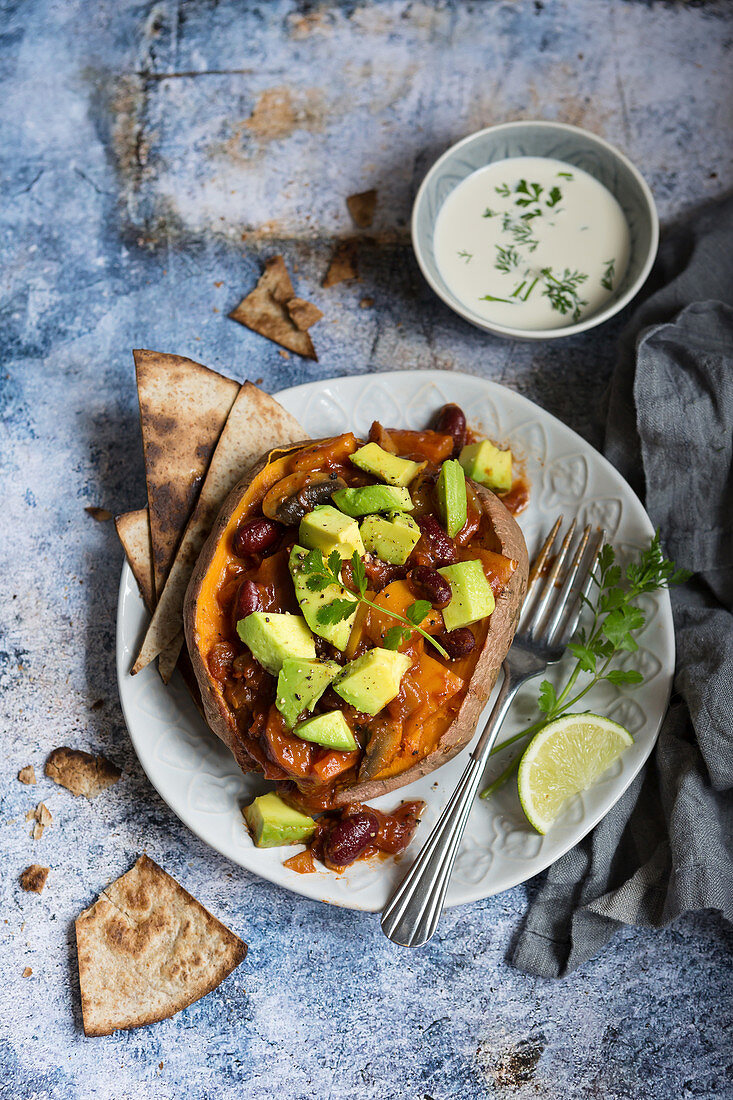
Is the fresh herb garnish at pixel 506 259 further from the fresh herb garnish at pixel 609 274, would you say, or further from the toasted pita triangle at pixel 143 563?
the toasted pita triangle at pixel 143 563

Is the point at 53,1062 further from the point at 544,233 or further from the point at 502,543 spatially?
the point at 544,233

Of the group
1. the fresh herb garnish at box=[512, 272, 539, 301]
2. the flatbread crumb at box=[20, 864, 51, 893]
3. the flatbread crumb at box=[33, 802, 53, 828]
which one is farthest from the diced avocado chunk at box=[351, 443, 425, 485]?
the flatbread crumb at box=[20, 864, 51, 893]

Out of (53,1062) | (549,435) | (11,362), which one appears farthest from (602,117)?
(53,1062)

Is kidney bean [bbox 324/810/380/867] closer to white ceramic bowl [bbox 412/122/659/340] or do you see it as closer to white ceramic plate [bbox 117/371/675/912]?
white ceramic plate [bbox 117/371/675/912]

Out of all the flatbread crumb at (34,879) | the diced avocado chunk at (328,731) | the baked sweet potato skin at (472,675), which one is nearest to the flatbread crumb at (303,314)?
the baked sweet potato skin at (472,675)

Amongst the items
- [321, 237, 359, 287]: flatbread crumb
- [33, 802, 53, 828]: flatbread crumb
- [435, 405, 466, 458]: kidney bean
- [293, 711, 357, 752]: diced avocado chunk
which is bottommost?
[33, 802, 53, 828]: flatbread crumb

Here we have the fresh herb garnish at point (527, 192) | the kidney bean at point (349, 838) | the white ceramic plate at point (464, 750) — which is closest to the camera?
the kidney bean at point (349, 838)
